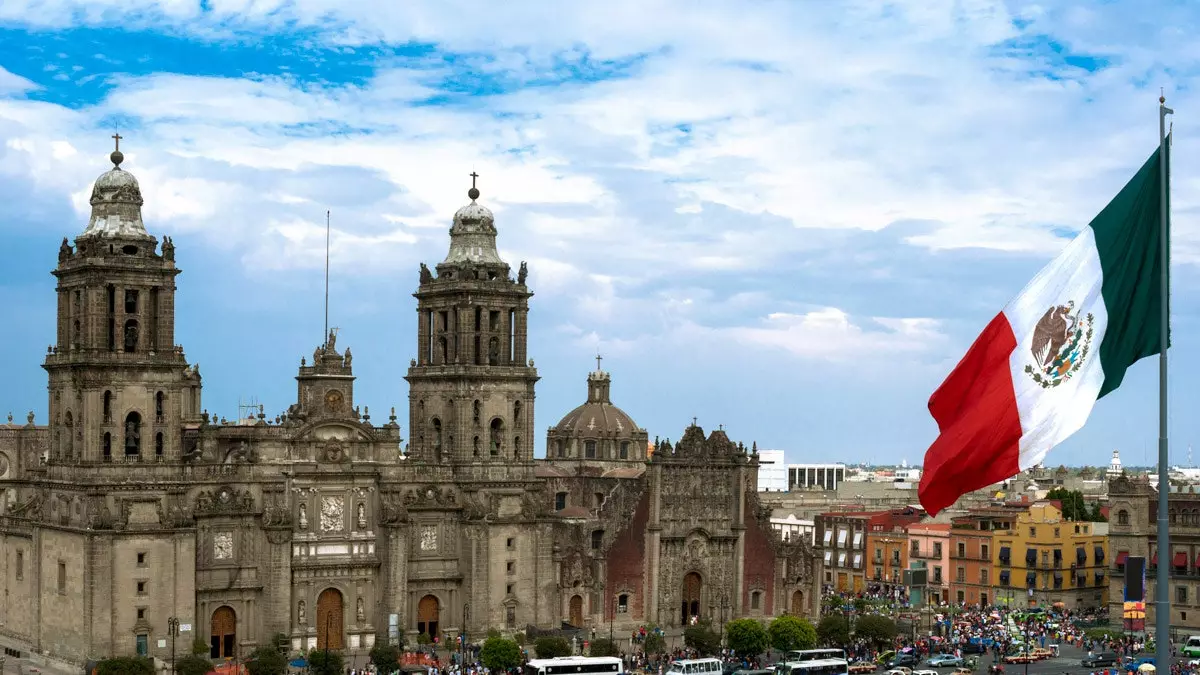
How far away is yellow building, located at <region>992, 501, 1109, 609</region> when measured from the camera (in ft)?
381

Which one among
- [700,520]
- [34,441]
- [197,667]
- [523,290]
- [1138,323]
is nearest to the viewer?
[1138,323]

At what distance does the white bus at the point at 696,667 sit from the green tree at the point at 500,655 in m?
7.83

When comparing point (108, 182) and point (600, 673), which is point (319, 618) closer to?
point (600, 673)

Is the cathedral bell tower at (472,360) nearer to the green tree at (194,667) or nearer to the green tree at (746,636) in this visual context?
the green tree at (746,636)

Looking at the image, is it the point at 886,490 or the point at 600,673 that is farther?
the point at 886,490

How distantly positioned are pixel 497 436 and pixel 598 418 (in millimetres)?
31480

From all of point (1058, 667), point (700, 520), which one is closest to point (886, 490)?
point (700, 520)

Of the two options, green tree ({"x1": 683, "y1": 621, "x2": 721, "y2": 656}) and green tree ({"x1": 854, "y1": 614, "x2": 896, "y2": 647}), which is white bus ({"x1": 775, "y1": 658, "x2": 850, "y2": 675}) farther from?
green tree ({"x1": 854, "y1": 614, "x2": 896, "y2": 647})

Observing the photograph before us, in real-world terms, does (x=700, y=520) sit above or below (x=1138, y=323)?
below

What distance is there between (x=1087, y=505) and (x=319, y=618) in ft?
274

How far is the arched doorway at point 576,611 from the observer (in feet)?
327

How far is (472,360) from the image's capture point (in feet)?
318

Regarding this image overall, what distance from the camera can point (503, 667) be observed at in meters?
84.4

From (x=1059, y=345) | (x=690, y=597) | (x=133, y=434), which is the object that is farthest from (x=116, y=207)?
(x=1059, y=345)
